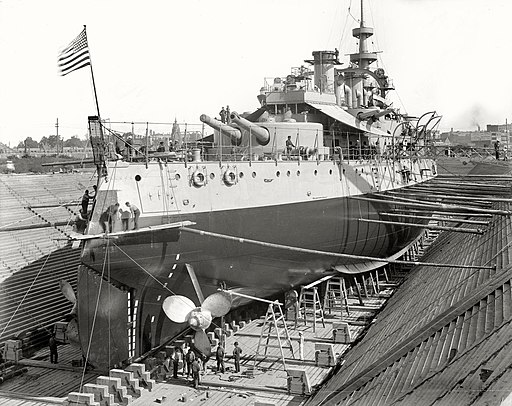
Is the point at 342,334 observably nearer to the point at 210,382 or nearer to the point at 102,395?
the point at 210,382

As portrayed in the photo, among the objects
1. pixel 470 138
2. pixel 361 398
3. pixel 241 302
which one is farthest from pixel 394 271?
pixel 470 138

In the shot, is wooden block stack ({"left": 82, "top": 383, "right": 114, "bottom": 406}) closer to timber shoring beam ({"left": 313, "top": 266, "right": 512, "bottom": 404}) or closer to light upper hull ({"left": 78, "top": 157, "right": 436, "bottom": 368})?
light upper hull ({"left": 78, "top": 157, "right": 436, "bottom": 368})

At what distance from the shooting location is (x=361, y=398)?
773 centimetres

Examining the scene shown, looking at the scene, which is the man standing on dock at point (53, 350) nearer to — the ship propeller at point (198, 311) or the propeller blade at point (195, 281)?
the ship propeller at point (198, 311)

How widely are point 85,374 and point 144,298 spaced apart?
2501 mm

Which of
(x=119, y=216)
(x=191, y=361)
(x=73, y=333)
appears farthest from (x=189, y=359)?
(x=119, y=216)

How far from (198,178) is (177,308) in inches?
128

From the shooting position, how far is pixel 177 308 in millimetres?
11922

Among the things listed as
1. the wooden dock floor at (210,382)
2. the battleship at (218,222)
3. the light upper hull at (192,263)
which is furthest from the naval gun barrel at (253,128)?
the wooden dock floor at (210,382)

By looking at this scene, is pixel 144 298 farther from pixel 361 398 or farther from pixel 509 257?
pixel 509 257

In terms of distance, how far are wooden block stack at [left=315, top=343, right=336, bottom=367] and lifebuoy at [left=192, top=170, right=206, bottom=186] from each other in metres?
4.93

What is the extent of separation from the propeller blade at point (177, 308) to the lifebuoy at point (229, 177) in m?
3.44

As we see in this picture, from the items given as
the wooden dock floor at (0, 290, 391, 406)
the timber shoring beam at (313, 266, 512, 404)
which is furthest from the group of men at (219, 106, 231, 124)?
the timber shoring beam at (313, 266, 512, 404)

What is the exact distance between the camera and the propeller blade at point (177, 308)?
11821mm
